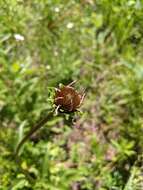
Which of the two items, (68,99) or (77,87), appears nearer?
(68,99)

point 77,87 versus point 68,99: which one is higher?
point 77,87

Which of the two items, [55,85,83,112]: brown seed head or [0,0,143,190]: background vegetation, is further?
Answer: [0,0,143,190]: background vegetation

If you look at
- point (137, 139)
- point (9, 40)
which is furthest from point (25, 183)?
point (9, 40)

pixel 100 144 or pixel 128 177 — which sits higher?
pixel 100 144

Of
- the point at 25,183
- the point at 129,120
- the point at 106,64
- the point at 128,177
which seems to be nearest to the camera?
the point at 25,183

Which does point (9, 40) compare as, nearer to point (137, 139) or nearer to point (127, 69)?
point (127, 69)

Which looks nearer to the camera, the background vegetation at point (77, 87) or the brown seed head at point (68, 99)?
the brown seed head at point (68, 99)

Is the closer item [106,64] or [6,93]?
[6,93]

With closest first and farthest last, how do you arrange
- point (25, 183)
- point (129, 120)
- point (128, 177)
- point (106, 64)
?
1. point (25, 183)
2. point (128, 177)
3. point (129, 120)
4. point (106, 64)
